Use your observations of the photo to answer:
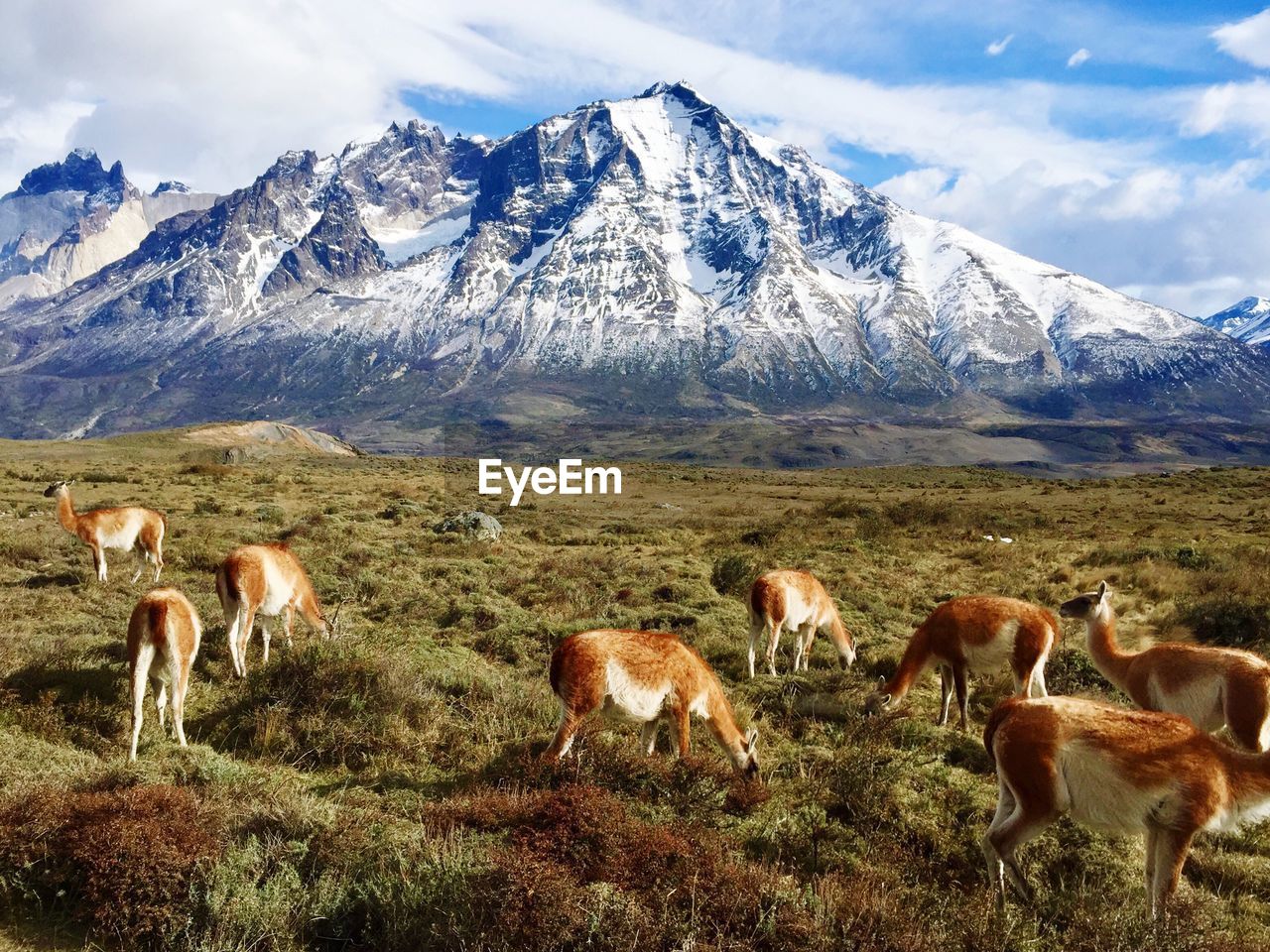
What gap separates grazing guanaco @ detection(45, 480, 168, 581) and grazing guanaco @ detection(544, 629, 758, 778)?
12.4 m

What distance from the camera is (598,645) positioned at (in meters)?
6.91

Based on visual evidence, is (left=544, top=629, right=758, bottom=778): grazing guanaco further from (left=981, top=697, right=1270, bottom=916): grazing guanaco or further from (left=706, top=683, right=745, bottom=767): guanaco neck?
(left=981, top=697, right=1270, bottom=916): grazing guanaco

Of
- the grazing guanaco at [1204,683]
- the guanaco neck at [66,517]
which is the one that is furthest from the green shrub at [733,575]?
the guanaco neck at [66,517]

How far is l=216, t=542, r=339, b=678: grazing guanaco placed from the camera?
9.87 meters

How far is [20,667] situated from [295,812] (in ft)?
17.1

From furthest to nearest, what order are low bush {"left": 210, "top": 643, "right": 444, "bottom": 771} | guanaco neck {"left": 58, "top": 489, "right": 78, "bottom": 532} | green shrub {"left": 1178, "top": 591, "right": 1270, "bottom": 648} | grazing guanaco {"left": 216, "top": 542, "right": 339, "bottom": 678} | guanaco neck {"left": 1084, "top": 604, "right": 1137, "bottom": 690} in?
guanaco neck {"left": 58, "top": 489, "right": 78, "bottom": 532}, green shrub {"left": 1178, "top": 591, "right": 1270, "bottom": 648}, grazing guanaco {"left": 216, "top": 542, "right": 339, "bottom": 678}, guanaco neck {"left": 1084, "top": 604, "right": 1137, "bottom": 690}, low bush {"left": 210, "top": 643, "right": 444, "bottom": 771}

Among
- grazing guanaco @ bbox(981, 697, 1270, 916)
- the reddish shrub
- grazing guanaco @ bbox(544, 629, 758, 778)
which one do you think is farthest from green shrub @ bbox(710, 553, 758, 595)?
the reddish shrub

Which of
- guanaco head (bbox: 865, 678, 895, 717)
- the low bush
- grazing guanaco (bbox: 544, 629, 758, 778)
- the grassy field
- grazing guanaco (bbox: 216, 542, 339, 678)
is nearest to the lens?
the grassy field

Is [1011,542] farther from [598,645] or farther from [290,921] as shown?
[290,921]

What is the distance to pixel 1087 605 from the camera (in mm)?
9352

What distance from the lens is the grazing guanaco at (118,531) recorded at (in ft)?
51.3

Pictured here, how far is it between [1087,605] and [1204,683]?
179cm

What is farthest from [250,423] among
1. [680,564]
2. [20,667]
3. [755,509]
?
[20,667]

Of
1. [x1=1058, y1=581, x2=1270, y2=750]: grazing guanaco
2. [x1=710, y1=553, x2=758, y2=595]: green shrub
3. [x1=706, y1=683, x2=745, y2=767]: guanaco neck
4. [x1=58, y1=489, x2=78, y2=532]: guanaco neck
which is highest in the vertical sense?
[x1=58, y1=489, x2=78, y2=532]: guanaco neck
